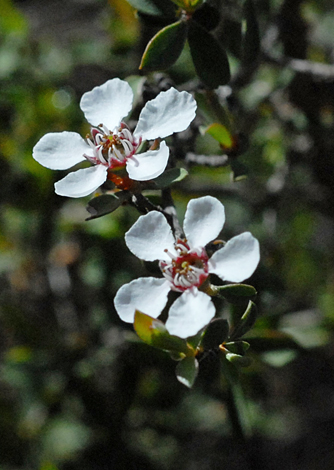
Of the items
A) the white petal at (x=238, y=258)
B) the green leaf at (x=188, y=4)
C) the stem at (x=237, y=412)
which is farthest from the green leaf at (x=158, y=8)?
the stem at (x=237, y=412)

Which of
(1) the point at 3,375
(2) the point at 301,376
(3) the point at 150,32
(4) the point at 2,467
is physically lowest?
(2) the point at 301,376

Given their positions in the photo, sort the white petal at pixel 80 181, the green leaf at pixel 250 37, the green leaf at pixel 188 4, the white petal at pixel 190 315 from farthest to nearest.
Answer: the green leaf at pixel 250 37
the green leaf at pixel 188 4
the white petal at pixel 80 181
the white petal at pixel 190 315

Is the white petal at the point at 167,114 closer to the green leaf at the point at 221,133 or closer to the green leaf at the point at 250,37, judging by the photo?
the green leaf at the point at 221,133

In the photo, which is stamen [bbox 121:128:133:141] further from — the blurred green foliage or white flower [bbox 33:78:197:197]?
the blurred green foliage

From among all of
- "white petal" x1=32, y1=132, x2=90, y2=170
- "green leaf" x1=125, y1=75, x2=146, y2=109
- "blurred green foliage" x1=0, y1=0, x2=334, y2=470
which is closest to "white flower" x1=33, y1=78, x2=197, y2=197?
"white petal" x1=32, y1=132, x2=90, y2=170

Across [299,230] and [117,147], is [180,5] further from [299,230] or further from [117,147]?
[299,230]

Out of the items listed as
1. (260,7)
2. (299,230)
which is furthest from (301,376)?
(260,7)

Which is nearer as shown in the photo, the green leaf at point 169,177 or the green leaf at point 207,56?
the green leaf at point 169,177
